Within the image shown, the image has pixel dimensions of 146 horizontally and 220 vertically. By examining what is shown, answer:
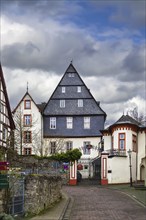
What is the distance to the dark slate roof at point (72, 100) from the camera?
228ft

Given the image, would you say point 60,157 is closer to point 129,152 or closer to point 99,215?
point 129,152

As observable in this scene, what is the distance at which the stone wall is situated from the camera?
23.8 meters

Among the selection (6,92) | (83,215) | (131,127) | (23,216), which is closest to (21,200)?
(23,216)

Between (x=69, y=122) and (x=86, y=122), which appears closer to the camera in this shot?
(x=86, y=122)

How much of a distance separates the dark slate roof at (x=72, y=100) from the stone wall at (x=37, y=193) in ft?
134

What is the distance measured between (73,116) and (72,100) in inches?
89.8

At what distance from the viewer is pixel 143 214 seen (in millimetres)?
25781

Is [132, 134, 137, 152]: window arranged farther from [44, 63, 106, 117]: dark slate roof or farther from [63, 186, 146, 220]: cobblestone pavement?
[63, 186, 146, 220]: cobblestone pavement

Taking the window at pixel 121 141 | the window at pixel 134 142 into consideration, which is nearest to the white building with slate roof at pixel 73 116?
the window at pixel 134 142

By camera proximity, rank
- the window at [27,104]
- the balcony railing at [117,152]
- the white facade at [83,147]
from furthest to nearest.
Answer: the window at [27,104], the white facade at [83,147], the balcony railing at [117,152]

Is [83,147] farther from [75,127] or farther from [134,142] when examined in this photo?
[134,142]

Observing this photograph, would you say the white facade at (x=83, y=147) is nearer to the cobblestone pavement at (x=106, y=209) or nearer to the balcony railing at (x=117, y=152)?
the balcony railing at (x=117, y=152)

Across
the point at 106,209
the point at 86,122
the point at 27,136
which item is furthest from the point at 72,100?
the point at 106,209

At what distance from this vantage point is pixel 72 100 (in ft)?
230
